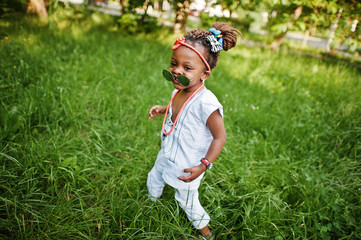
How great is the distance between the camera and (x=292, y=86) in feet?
14.5

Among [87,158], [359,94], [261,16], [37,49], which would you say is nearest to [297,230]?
[87,158]

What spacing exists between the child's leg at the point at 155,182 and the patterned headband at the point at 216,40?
922 millimetres

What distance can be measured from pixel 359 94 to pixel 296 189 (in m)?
3.16

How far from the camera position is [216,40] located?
1.25 m

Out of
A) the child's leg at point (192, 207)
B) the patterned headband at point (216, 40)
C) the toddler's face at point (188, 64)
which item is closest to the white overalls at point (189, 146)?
the child's leg at point (192, 207)

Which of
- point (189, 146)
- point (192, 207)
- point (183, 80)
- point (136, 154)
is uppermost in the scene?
point (183, 80)

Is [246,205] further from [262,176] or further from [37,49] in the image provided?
[37,49]

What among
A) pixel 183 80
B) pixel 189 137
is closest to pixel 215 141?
pixel 189 137

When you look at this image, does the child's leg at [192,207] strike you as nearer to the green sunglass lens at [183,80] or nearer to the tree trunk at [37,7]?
the green sunglass lens at [183,80]

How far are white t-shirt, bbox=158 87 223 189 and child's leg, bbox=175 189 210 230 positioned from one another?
92 mm

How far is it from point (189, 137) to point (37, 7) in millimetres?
6468

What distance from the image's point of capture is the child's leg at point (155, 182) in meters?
1.66

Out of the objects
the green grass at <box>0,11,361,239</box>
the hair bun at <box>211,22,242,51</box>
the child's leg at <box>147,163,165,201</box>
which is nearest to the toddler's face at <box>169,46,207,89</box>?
the hair bun at <box>211,22,242,51</box>

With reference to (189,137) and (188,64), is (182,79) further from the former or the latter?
(189,137)
